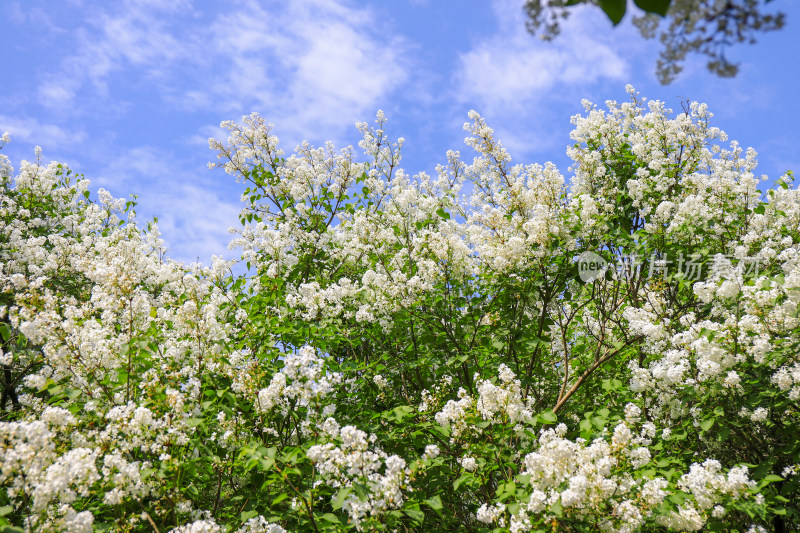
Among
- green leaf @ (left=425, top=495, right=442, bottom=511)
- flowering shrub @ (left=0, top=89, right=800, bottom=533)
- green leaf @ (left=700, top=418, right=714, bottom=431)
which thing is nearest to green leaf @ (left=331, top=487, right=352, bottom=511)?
flowering shrub @ (left=0, top=89, right=800, bottom=533)

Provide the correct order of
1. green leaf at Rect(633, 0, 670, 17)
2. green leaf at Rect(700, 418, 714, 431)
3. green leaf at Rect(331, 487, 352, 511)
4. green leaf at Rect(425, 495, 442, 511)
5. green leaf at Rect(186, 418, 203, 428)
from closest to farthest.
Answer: green leaf at Rect(633, 0, 670, 17)
green leaf at Rect(331, 487, 352, 511)
green leaf at Rect(425, 495, 442, 511)
green leaf at Rect(186, 418, 203, 428)
green leaf at Rect(700, 418, 714, 431)

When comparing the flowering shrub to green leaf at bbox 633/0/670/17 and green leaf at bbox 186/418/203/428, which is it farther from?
green leaf at bbox 633/0/670/17

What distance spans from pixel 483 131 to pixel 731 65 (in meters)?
7.34

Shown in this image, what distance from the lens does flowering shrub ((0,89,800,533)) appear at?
12.9ft

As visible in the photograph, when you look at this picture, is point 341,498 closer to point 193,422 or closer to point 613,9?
point 193,422

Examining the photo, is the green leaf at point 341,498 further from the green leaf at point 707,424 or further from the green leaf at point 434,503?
the green leaf at point 707,424

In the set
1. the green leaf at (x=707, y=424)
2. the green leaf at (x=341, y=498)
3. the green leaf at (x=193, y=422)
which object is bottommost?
the green leaf at (x=341, y=498)

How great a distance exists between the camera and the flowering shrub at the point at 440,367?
3.92m

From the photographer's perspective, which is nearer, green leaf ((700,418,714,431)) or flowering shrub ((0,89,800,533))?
flowering shrub ((0,89,800,533))

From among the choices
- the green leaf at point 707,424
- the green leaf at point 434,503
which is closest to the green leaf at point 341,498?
the green leaf at point 434,503

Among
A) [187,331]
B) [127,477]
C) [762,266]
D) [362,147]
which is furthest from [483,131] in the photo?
[127,477]

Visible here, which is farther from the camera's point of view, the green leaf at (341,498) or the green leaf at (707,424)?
the green leaf at (707,424)

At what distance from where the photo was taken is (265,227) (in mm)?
8453

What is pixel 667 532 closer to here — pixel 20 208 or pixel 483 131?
pixel 483 131
